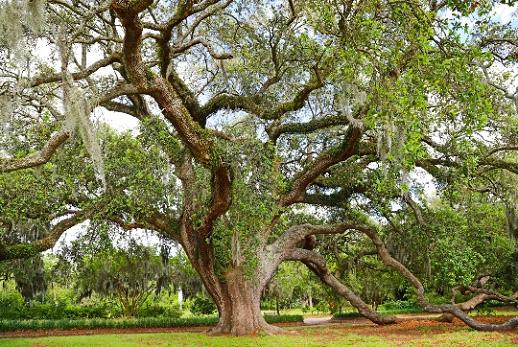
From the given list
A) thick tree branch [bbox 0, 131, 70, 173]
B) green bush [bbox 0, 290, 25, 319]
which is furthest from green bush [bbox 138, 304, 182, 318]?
thick tree branch [bbox 0, 131, 70, 173]

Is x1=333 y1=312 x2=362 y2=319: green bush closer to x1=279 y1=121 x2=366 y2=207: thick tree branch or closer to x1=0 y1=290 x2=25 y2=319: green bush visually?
x1=279 y1=121 x2=366 y2=207: thick tree branch

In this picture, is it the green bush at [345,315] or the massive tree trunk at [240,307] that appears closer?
the massive tree trunk at [240,307]

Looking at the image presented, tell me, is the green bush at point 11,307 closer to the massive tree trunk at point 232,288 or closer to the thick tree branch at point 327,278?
the massive tree trunk at point 232,288

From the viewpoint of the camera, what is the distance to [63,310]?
23453 mm

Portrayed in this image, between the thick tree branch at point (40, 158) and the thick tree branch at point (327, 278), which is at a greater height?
the thick tree branch at point (40, 158)

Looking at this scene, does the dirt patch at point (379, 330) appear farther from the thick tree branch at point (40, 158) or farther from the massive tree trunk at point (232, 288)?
the thick tree branch at point (40, 158)

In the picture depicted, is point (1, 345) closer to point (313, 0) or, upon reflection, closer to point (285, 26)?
point (285, 26)

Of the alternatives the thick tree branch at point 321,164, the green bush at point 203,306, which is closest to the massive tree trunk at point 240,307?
the thick tree branch at point 321,164

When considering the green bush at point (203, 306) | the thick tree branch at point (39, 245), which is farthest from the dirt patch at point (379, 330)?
the thick tree branch at point (39, 245)

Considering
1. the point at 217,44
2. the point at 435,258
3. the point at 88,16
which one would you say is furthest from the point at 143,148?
the point at 435,258

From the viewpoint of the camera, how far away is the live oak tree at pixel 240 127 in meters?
7.13

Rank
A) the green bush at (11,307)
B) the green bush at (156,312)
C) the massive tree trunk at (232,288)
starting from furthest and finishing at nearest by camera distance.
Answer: the green bush at (156,312) < the green bush at (11,307) < the massive tree trunk at (232,288)

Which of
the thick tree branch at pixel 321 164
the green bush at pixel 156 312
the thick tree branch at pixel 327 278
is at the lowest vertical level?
the green bush at pixel 156 312

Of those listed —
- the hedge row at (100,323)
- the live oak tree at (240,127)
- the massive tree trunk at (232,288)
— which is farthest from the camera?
the hedge row at (100,323)
